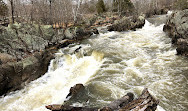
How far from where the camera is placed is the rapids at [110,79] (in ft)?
16.7

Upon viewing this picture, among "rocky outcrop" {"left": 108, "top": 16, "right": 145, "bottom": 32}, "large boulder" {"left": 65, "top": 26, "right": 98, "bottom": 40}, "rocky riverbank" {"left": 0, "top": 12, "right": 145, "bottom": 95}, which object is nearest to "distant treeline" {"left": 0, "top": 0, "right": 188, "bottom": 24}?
"rocky riverbank" {"left": 0, "top": 12, "right": 145, "bottom": 95}

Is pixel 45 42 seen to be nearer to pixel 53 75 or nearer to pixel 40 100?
pixel 53 75

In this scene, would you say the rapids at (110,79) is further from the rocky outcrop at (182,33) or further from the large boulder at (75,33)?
the large boulder at (75,33)

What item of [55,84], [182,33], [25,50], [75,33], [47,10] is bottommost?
[55,84]

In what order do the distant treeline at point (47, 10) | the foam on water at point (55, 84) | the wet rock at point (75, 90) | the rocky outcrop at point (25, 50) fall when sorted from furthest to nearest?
the distant treeline at point (47, 10), the rocky outcrop at point (25, 50), the foam on water at point (55, 84), the wet rock at point (75, 90)

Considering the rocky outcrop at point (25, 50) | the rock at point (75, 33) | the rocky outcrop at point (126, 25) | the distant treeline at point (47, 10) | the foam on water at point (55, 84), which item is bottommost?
the foam on water at point (55, 84)

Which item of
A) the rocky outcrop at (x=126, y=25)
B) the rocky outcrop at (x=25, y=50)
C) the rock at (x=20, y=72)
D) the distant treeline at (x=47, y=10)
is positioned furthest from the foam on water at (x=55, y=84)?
the rocky outcrop at (x=126, y=25)

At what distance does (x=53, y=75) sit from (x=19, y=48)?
4.10 metres

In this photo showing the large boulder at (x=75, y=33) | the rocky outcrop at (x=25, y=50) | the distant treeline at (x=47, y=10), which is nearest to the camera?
the rocky outcrop at (x=25, y=50)

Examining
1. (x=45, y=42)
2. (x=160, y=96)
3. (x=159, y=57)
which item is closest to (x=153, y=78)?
(x=160, y=96)

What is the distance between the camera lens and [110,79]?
6406 millimetres

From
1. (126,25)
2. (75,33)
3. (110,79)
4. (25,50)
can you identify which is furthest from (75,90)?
(126,25)

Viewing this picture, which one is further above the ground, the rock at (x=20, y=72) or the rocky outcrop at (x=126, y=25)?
the rocky outcrop at (x=126, y=25)

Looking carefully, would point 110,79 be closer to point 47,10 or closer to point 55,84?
point 55,84
